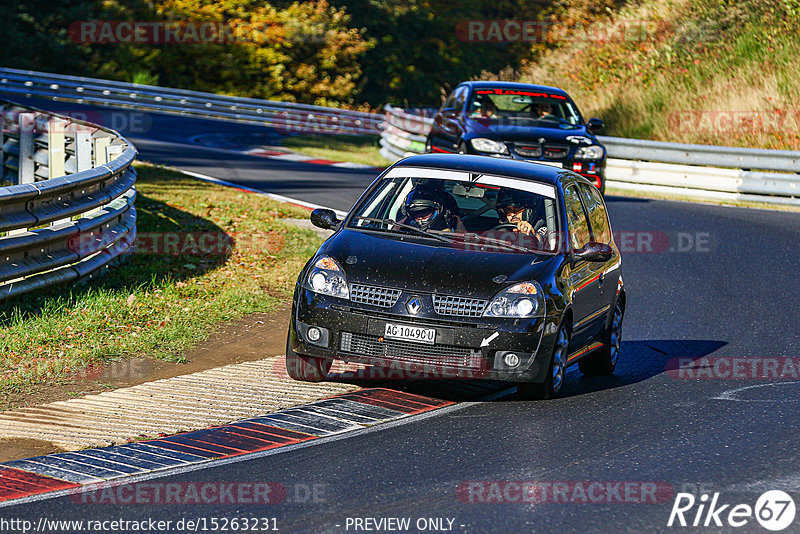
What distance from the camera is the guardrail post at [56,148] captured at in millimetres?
16016

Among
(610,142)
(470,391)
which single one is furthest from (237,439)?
(610,142)

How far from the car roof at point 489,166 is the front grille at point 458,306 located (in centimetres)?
170

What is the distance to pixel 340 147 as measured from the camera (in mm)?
32688

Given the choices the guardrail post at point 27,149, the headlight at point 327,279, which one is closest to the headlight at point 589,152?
the guardrail post at point 27,149

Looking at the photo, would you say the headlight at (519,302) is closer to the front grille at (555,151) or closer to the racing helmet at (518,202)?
the racing helmet at (518,202)

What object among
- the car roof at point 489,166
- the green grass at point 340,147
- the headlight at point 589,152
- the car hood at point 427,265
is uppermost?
the car roof at point 489,166

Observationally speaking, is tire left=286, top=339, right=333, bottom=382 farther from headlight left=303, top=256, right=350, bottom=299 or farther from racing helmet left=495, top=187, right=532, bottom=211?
racing helmet left=495, top=187, right=532, bottom=211

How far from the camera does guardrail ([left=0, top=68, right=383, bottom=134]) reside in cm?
3691

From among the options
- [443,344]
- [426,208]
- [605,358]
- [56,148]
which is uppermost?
[426,208]

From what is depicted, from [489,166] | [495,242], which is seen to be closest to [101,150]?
[489,166]

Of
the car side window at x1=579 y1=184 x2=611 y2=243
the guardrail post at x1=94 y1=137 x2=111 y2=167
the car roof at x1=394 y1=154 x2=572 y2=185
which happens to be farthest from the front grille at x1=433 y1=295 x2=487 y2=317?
the guardrail post at x1=94 y1=137 x2=111 y2=167

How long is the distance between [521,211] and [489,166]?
0.65m

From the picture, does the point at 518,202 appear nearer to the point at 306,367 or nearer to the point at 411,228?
the point at 411,228

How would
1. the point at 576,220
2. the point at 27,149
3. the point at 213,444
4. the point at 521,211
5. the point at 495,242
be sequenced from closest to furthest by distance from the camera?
the point at 213,444 → the point at 495,242 → the point at 521,211 → the point at 576,220 → the point at 27,149
